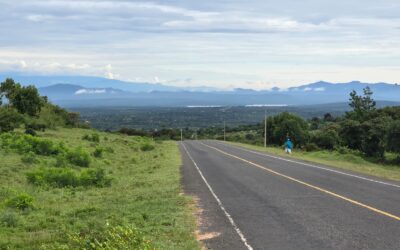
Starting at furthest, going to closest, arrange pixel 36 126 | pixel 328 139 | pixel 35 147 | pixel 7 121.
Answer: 1. pixel 328 139
2. pixel 36 126
3. pixel 7 121
4. pixel 35 147

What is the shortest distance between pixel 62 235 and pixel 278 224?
185 inches

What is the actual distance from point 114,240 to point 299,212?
573 cm

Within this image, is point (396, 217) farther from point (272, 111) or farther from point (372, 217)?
point (272, 111)

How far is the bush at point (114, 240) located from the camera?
8.96 metres

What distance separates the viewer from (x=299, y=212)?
13414 millimetres

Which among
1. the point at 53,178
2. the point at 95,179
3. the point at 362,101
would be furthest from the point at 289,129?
the point at 53,178

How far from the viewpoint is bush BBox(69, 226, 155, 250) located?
8.96 meters

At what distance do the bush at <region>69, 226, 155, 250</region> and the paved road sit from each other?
55.8 inches

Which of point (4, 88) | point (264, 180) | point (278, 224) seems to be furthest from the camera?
point (4, 88)

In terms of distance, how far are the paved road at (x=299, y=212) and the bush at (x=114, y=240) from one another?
1.42 metres

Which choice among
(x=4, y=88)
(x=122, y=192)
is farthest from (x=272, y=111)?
(x=122, y=192)

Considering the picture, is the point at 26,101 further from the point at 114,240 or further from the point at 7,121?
the point at 114,240

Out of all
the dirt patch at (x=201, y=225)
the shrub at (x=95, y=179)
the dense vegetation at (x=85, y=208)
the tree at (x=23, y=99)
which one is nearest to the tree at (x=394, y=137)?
the dense vegetation at (x=85, y=208)

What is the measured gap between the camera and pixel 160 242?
1010 centimetres
